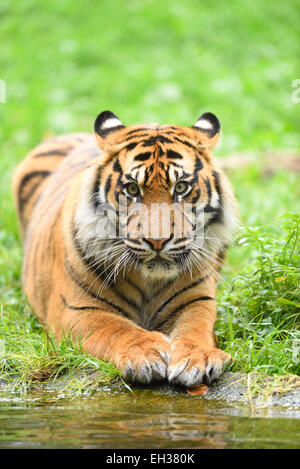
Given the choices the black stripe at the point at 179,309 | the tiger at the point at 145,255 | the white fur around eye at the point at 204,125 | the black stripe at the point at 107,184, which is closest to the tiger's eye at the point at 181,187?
the tiger at the point at 145,255

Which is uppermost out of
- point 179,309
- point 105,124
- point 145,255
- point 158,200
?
point 105,124

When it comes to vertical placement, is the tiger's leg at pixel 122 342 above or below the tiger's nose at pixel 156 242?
below

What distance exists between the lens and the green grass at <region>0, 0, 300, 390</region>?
5081 mm

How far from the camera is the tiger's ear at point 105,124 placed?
172 inches

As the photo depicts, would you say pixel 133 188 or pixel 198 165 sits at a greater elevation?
pixel 198 165

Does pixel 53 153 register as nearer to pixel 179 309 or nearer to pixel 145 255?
pixel 179 309

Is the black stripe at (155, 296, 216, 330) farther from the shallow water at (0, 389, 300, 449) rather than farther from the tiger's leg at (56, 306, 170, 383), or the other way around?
the shallow water at (0, 389, 300, 449)

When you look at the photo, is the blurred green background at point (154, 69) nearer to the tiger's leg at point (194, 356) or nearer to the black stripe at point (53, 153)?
the black stripe at point (53, 153)

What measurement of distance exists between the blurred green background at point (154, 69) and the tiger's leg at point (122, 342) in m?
4.72

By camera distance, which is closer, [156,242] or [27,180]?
[156,242]

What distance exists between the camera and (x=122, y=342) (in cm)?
374

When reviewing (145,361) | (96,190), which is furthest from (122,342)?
(96,190)

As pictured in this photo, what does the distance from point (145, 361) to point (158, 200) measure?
0.88 m

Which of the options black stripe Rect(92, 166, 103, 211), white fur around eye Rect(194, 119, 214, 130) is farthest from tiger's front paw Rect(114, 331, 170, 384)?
white fur around eye Rect(194, 119, 214, 130)
